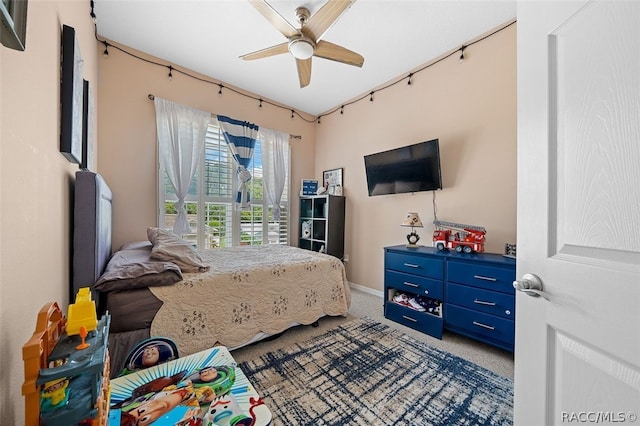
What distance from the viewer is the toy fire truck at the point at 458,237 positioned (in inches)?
91.0

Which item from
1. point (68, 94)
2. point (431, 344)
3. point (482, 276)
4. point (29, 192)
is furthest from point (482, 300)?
point (68, 94)

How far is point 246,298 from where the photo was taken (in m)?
1.94

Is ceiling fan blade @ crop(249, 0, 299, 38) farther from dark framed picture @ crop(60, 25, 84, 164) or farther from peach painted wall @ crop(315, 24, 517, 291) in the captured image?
peach painted wall @ crop(315, 24, 517, 291)

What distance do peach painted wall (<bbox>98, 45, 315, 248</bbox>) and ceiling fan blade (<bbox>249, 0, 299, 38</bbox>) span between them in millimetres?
1904

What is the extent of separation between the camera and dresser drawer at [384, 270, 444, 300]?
232 cm

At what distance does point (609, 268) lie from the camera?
611 mm

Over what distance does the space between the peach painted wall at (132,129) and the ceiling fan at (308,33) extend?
151 cm

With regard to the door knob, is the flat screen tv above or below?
above

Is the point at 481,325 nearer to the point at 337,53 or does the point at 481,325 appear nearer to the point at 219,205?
the point at 337,53

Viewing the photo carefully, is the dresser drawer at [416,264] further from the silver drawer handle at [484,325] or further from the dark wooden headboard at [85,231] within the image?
the dark wooden headboard at [85,231]

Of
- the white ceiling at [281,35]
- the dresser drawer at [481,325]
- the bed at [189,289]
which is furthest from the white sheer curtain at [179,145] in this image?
the dresser drawer at [481,325]

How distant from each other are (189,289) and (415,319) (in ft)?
6.87

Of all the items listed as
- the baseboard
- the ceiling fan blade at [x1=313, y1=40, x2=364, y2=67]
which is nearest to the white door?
the ceiling fan blade at [x1=313, y1=40, x2=364, y2=67]

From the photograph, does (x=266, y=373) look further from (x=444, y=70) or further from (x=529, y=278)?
(x=444, y=70)
